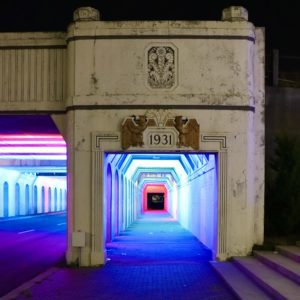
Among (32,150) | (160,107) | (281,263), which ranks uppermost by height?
(160,107)

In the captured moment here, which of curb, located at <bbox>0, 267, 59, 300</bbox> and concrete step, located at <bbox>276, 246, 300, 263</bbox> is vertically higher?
concrete step, located at <bbox>276, 246, 300, 263</bbox>

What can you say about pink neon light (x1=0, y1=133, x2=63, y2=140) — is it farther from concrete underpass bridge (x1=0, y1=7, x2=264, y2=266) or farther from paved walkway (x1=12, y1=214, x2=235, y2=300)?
concrete underpass bridge (x1=0, y1=7, x2=264, y2=266)

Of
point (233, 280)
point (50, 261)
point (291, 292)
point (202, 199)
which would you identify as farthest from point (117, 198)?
point (291, 292)

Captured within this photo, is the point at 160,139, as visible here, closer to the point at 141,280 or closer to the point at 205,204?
the point at 141,280

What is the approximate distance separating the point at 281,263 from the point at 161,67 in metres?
5.66

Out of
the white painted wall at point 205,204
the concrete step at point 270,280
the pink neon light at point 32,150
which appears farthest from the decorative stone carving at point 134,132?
the pink neon light at point 32,150

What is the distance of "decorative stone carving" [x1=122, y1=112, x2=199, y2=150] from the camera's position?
14.2m

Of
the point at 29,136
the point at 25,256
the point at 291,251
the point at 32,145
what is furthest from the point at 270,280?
the point at 32,145

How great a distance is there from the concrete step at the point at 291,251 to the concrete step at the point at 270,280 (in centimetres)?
58

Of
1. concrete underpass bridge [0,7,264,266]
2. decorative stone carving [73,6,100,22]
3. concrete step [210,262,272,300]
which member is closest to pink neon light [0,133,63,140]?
concrete underpass bridge [0,7,264,266]

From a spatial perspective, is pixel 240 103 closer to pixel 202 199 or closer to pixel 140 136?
pixel 140 136

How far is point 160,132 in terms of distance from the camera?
46.9 feet

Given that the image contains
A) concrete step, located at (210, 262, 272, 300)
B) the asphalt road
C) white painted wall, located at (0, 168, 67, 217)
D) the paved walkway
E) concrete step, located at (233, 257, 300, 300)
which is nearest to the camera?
concrete step, located at (233, 257, 300, 300)

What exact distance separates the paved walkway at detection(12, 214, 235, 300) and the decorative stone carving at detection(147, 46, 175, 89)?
175 inches
